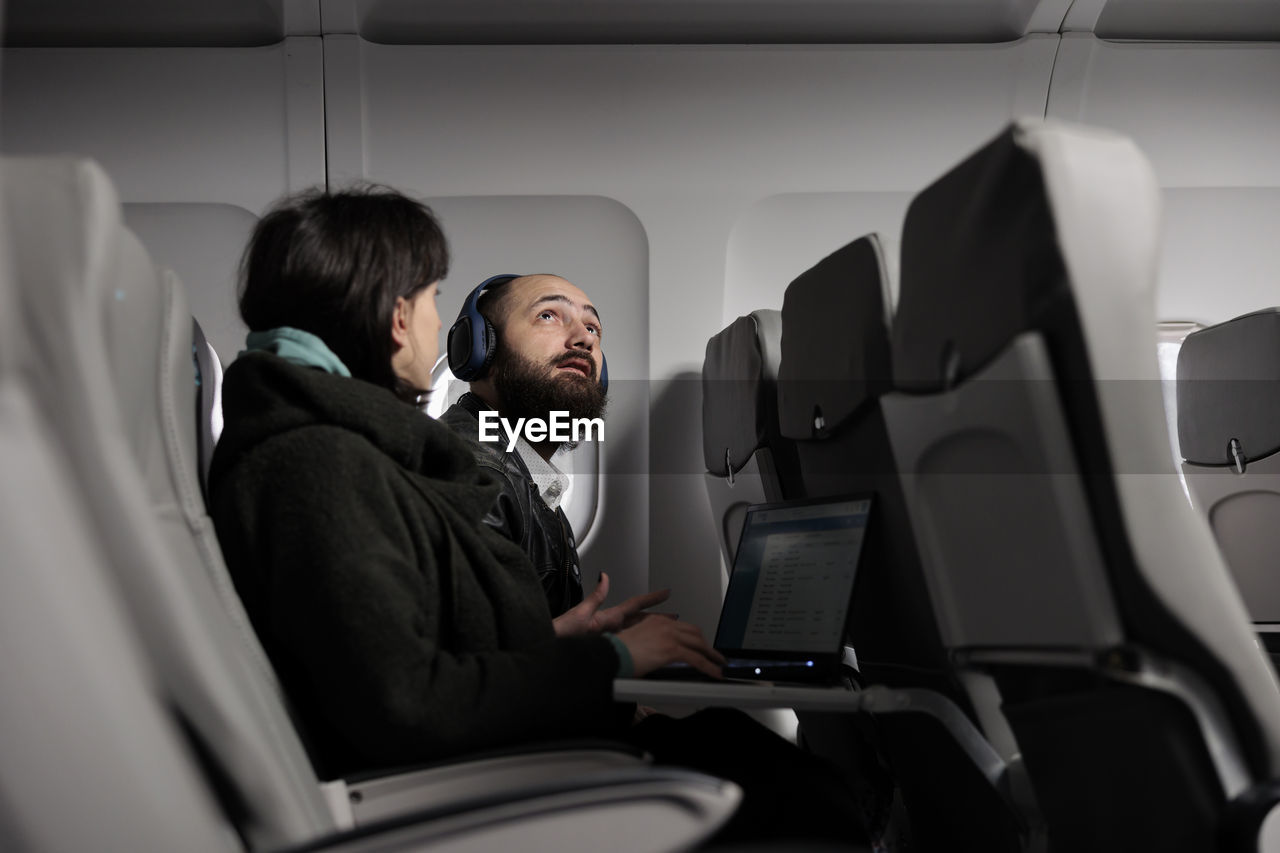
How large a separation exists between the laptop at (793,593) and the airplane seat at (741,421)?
1.23 feet

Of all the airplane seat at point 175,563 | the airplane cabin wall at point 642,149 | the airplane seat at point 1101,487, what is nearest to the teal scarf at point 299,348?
the airplane seat at point 175,563

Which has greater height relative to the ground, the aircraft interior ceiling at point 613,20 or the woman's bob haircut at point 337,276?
the aircraft interior ceiling at point 613,20

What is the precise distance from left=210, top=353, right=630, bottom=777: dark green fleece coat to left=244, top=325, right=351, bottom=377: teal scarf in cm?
10

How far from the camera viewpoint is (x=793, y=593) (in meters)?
1.83

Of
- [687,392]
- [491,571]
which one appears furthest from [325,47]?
→ [491,571]

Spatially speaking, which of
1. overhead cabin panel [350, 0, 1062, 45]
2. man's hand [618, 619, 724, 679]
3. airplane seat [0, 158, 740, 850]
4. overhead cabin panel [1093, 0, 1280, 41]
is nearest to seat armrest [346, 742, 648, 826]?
airplane seat [0, 158, 740, 850]

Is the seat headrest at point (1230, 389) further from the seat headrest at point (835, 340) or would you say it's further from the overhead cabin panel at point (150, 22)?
the overhead cabin panel at point (150, 22)

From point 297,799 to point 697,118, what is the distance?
9.11 feet

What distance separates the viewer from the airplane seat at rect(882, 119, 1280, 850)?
3.43 ft

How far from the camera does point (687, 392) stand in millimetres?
3484

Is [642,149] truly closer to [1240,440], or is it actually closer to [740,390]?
[740,390]

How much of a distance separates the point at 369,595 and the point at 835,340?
2.84 feet

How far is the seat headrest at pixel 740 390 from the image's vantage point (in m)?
2.49

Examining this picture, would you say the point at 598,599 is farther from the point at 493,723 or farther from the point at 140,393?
the point at 140,393
